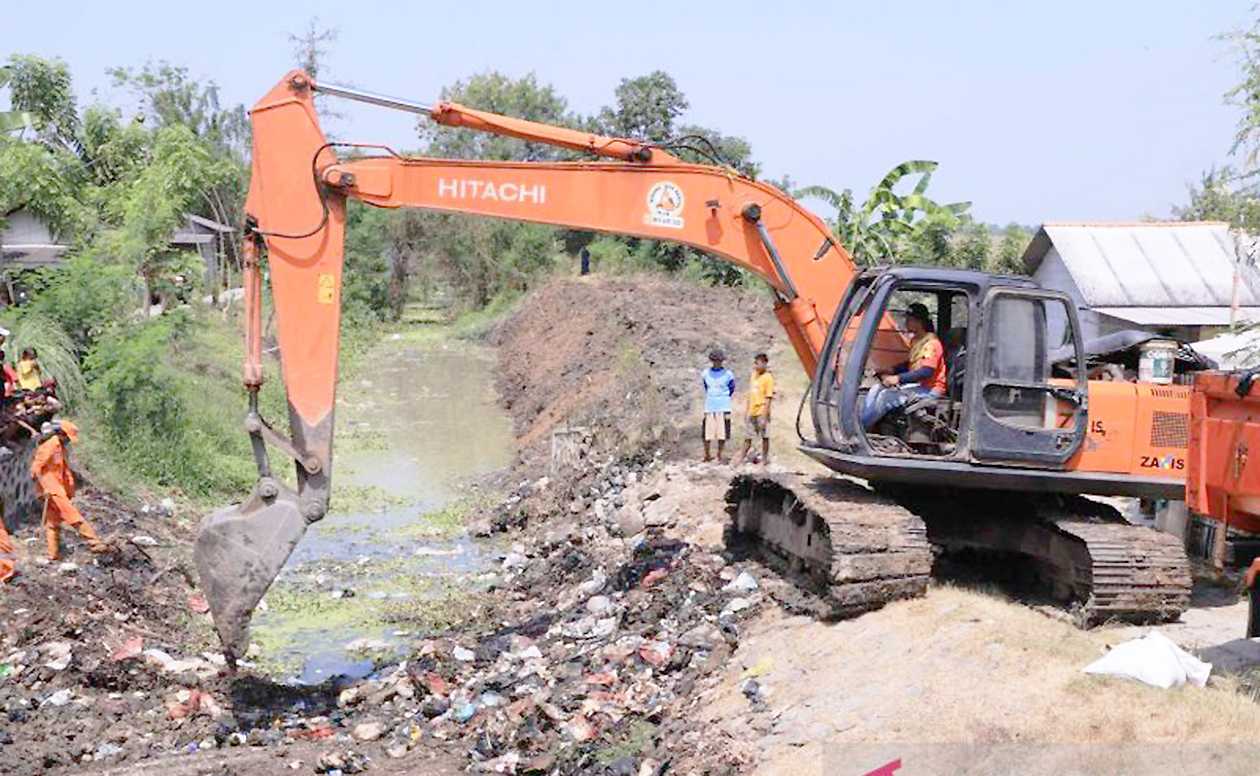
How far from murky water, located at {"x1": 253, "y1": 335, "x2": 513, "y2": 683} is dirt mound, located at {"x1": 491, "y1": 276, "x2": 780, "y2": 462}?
1.11m

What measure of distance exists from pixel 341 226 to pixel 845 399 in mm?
3587

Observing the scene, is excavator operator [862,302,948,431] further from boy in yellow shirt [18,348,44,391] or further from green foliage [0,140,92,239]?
green foliage [0,140,92,239]

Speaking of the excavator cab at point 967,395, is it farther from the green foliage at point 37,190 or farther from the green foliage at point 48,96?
the green foliage at point 48,96

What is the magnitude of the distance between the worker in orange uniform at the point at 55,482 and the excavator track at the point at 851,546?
6621 millimetres

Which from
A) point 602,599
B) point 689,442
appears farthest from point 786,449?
point 602,599

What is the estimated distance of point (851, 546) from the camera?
8953 millimetres

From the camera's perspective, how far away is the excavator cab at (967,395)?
30.5ft

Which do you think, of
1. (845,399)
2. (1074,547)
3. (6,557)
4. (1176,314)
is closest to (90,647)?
(6,557)

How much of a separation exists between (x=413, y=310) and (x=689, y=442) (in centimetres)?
3842

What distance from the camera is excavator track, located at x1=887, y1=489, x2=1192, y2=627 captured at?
900 centimetres

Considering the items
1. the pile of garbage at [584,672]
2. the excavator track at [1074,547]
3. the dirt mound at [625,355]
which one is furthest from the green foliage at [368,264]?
the excavator track at [1074,547]

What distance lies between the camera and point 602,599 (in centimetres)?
1143

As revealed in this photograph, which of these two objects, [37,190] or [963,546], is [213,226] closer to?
[37,190]

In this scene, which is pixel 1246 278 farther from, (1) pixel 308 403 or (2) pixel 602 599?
(1) pixel 308 403
